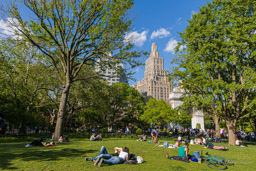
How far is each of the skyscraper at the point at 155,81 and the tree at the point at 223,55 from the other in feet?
436

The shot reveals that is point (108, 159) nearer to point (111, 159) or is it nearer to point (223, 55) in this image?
point (111, 159)

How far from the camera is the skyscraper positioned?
543 ft

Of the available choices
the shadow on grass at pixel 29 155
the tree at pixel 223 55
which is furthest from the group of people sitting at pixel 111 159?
the tree at pixel 223 55

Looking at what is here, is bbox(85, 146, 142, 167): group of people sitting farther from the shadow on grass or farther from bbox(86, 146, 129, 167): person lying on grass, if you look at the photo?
the shadow on grass

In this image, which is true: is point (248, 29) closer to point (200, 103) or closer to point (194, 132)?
point (200, 103)

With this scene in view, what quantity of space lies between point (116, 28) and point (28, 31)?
8036mm

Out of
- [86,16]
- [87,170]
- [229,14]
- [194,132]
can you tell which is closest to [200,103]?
[229,14]

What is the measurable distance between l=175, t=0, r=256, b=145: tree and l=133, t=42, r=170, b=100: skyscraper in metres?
133

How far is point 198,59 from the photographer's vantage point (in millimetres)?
20609

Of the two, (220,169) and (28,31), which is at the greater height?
(28,31)

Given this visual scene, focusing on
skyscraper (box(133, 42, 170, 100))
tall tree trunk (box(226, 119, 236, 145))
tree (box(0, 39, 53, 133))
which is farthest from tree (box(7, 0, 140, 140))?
skyscraper (box(133, 42, 170, 100))

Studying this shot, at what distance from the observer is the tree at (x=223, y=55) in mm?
17781

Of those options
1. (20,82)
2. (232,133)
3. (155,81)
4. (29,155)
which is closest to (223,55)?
(232,133)

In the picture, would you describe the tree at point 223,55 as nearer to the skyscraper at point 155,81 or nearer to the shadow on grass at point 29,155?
the shadow on grass at point 29,155
